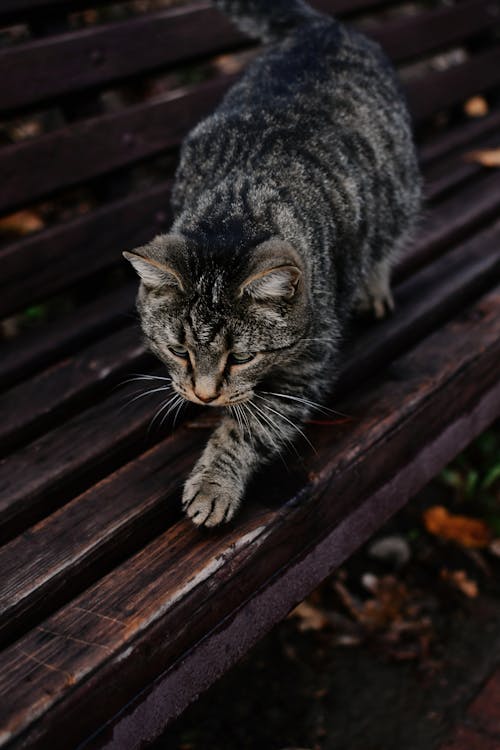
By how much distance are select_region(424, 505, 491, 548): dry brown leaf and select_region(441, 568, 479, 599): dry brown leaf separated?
13cm

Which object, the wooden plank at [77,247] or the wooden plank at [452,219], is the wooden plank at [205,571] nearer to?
the wooden plank at [452,219]

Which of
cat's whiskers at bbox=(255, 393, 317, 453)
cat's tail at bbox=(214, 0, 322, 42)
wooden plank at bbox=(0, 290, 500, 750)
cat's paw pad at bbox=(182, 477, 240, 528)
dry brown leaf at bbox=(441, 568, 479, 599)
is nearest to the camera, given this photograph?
wooden plank at bbox=(0, 290, 500, 750)

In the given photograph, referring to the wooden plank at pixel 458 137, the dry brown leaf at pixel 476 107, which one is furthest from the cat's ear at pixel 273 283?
the dry brown leaf at pixel 476 107

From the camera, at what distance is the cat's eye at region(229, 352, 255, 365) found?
164 centimetres

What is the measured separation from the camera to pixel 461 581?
2396mm

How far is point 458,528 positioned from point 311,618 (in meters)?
0.60

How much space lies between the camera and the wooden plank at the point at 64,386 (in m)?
1.86

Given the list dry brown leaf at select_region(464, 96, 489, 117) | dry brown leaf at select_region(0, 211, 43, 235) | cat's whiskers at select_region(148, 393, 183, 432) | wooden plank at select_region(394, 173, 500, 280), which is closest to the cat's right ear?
cat's whiskers at select_region(148, 393, 183, 432)

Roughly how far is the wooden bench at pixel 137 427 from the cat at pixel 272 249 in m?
0.09

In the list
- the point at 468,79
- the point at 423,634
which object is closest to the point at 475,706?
the point at 423,634

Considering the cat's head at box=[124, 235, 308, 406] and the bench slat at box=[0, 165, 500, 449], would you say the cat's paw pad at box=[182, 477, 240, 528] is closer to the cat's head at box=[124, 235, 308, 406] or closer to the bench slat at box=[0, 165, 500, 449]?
the cat's head at box=[124, 235, 308, 406]

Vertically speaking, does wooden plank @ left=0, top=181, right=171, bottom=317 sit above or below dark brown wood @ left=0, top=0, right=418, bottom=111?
below

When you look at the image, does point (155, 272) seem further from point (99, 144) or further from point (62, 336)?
point (99, 144)

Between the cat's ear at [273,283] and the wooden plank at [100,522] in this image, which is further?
the cat's ear at [273,283]
